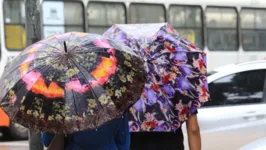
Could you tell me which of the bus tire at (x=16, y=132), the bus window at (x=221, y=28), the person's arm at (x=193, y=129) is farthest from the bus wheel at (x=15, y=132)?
the person's arm at (x=193, y=129)

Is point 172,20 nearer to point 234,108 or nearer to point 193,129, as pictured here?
point 234,108

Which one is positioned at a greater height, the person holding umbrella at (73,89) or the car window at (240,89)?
the person holding umbrella at (73,89)

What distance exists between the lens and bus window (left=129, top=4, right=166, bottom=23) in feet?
35.9

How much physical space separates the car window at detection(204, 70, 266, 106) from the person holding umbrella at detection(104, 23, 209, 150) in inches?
102

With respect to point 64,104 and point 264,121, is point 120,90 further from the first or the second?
point 264,121

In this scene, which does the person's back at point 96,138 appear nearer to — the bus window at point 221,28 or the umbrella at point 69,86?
the umbrella at point 69,86

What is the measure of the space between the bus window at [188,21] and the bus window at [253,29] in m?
1.31

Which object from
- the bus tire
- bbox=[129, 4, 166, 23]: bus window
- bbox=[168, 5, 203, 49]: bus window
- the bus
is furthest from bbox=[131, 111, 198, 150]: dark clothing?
bbox=[168, 5, 203, 49]: bus window

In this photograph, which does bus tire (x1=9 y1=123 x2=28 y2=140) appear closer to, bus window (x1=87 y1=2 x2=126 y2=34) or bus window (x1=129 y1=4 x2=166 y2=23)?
bus window (x1=87 y1=2 x2=126 y2=34)

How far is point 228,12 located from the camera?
12.1 metres

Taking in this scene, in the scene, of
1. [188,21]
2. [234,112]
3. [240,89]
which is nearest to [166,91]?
[234,112]

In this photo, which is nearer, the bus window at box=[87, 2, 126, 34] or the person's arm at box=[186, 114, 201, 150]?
the person's arm at box=[186, 114, 201, 150]

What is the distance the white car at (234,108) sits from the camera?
17.8ft

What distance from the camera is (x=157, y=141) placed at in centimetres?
307
